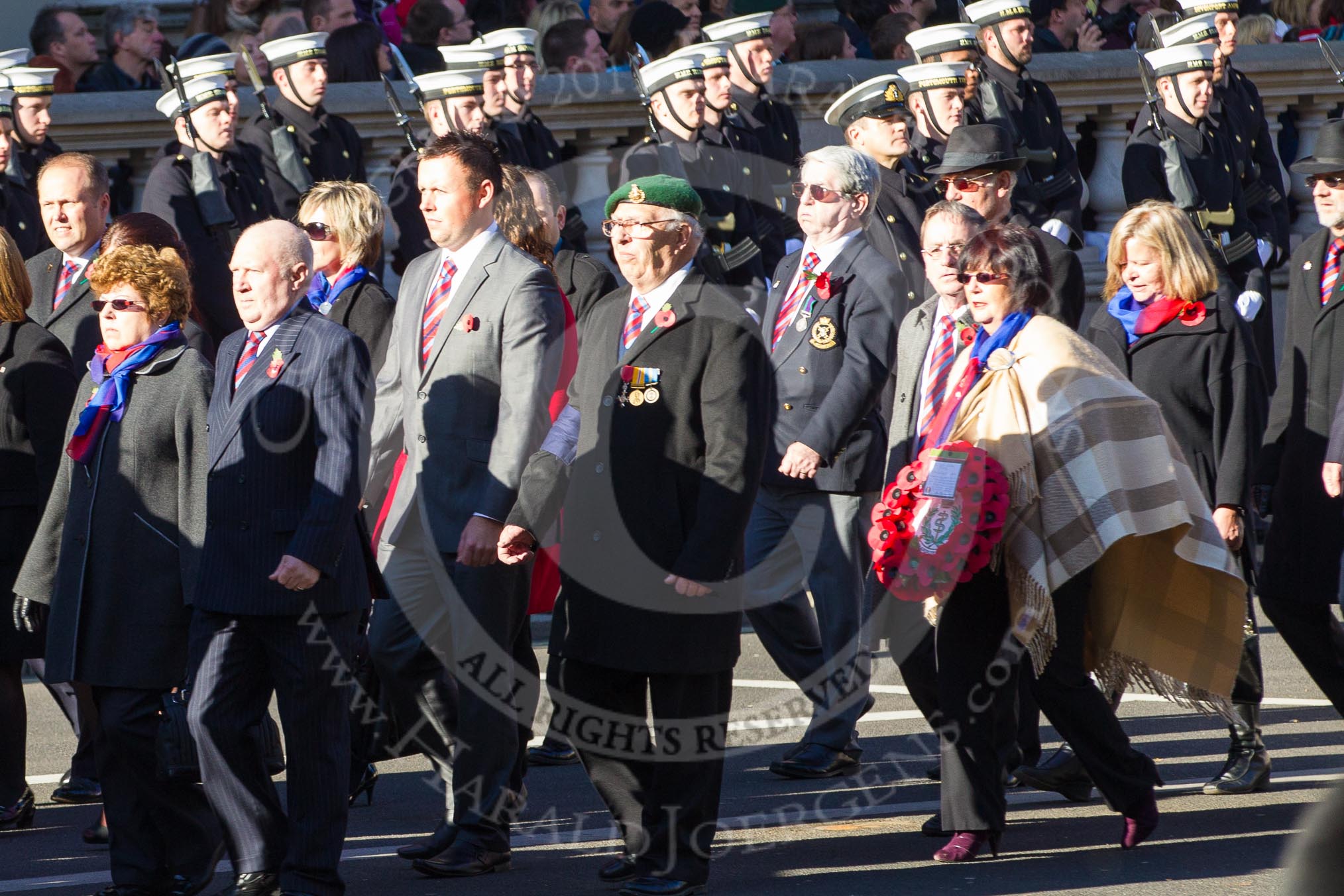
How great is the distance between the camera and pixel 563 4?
40.7 feet

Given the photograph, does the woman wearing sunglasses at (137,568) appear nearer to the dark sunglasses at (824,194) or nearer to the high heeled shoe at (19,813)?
the high heeled shoe at (19,813)

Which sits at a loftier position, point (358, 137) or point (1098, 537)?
point (358, 137)

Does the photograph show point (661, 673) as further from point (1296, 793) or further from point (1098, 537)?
point (1296, 793)

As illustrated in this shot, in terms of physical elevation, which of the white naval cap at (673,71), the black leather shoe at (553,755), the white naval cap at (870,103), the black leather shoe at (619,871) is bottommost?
the black leather shoe at (553,755)

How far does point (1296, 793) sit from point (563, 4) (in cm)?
735

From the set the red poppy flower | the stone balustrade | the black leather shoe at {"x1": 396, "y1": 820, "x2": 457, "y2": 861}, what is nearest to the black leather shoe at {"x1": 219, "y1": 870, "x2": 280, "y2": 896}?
the black leather shoe at {"x1": 396, "y1": 820, "x2": 457, "y2": 861}

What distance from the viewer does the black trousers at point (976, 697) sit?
18.6ft

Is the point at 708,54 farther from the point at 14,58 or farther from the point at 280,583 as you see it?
the point at 280,583

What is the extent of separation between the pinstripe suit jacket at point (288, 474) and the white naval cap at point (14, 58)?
5.31 meters

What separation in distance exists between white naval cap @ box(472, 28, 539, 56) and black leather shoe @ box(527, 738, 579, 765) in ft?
13.5

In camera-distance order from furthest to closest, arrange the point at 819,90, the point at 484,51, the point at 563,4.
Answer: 1. the point at 563,4
2. the point at 819,90
3. the point at 484,51

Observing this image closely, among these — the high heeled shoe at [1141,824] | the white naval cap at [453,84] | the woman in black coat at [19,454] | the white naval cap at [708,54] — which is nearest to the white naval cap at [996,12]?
the white naval cap at [708,54]

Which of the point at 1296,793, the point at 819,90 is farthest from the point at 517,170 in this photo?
the point at 819,90

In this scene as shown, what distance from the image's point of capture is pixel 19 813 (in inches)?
257
